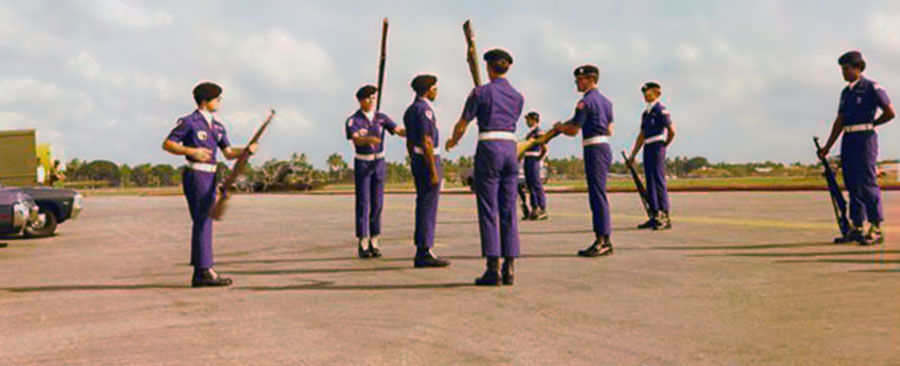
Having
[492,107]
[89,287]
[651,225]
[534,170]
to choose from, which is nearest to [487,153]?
[492,107]

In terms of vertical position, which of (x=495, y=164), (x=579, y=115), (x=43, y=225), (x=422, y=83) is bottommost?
(x=43, y=225)

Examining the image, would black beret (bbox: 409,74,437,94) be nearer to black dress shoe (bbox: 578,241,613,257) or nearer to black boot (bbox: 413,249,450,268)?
black boot (bbox: 413,249,450,268)

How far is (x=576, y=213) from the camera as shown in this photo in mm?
17047

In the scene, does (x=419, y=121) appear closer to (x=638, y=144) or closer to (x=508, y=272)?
(x=508, y=272)

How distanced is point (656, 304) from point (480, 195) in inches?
74.3

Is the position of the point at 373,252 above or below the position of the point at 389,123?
below

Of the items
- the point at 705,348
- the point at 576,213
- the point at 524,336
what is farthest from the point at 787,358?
the point at 576,213

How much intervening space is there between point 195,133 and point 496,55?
286cm

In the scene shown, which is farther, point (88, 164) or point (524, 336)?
point (88, 164)

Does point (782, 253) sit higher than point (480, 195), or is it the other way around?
point (480, 195)

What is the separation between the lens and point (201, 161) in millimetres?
6621

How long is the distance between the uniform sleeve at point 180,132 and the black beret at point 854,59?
7.90 metres

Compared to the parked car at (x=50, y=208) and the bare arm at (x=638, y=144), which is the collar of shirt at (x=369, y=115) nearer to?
the bare arm at (x=638, y=144)

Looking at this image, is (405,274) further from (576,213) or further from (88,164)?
(88,164)
